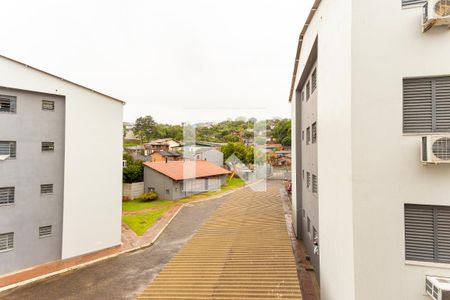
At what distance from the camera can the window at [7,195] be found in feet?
43.3

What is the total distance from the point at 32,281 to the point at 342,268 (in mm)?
14851

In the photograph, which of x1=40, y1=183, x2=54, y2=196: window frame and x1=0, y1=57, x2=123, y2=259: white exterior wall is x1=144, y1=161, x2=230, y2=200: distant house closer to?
x1=0, y1=57, x2=123, y2=259: white exterior wall

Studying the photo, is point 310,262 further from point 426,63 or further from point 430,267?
point 426,63

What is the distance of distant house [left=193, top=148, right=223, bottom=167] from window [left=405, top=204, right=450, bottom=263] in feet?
131

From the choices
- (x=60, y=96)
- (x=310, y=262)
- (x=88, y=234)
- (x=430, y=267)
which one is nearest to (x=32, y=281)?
(x=88, y=234)

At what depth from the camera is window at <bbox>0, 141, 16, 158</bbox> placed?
13.2m

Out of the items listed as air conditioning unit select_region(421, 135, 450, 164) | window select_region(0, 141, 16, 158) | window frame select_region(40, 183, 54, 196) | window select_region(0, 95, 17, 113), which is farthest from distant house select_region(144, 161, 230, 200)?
air conditioning unit select_region(421, 135, 450, 164)

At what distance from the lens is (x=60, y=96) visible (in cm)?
1479

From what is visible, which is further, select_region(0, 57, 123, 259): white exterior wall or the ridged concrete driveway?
select_region(0, 57, 123, 259): white exterior wall

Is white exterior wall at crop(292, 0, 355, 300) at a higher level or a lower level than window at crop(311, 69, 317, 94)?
lower

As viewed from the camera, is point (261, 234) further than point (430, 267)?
Yes

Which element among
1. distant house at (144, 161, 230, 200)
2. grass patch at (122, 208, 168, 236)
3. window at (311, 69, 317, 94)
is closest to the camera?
window at (311, 69, 317, 94)

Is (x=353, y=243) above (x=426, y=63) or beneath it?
beneath

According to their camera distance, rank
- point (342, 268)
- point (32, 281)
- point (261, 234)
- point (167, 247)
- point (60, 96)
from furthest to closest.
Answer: point (167, 247) → point (60, 96) → point (32, 281) → point (261, 234) → point (342, 268)
